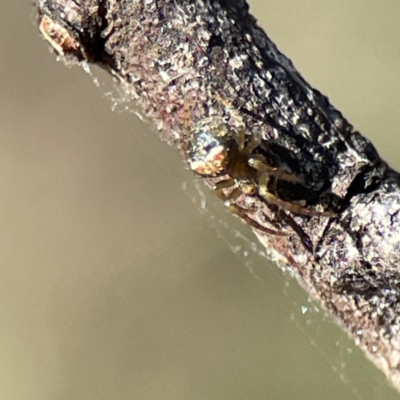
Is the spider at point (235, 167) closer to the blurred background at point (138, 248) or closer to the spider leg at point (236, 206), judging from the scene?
the spider leg at point (236, 206)

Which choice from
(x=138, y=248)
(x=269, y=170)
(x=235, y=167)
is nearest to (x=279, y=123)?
(x=269, y=170)

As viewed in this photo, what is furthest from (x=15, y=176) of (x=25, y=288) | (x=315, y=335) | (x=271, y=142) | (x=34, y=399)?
(x=271, y=142)

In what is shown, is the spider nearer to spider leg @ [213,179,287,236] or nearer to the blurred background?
spider leg @ [213,179,287,236]

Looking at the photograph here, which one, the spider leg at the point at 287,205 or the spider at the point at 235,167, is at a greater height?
the spider at the point at 235,167

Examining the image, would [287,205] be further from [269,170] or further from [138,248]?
[138,248]

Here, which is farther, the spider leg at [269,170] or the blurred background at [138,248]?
the blurred background at [138,248]

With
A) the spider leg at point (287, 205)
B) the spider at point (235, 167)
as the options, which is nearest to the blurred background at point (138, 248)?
the spider at point (235, 167)

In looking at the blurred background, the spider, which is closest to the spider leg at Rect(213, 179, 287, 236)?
the spider

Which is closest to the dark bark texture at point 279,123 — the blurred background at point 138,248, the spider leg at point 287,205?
the spider leg at point 287,205
